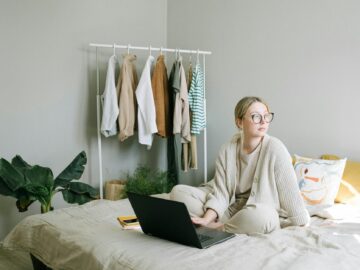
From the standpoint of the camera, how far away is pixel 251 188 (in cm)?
210

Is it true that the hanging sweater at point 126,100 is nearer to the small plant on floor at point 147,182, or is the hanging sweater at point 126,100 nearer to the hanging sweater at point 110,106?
the hanging sweater at point 110,106

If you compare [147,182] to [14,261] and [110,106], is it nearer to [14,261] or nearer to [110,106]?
[110,106]

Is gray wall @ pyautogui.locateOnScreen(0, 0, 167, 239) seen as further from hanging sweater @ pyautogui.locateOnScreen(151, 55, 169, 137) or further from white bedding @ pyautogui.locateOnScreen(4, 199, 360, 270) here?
white bedding @ pyautogui.locateOnScreen(4, 199, 360, 270)

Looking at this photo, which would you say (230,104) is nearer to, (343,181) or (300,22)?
(300,22)

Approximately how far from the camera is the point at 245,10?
338 cm

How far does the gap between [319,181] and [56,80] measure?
2.22 meters

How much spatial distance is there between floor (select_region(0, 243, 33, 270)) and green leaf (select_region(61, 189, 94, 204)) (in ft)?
1.61

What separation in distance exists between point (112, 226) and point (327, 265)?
101 cm

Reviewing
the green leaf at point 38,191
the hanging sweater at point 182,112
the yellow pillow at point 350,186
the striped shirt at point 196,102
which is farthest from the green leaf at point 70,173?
the yellow pillow at point 350,186

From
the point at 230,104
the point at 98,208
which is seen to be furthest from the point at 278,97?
the point at 98,208

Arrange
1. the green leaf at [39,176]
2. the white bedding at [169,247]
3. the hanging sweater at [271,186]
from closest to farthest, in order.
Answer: the white bedding at [169,247] → the hanging sweater at [271,186] → the green leaf at [39,176]

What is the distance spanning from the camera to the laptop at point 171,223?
60.6 inches

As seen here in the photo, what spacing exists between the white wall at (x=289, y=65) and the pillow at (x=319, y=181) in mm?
355

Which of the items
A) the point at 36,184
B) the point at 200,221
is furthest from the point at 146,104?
the point at 200,221
